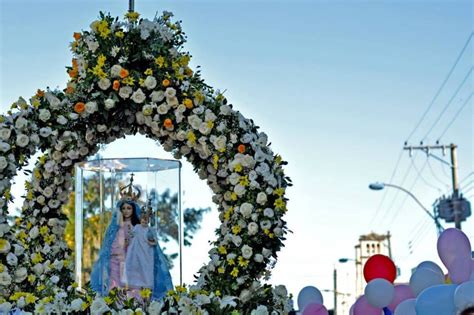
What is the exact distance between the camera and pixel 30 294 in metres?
7.94

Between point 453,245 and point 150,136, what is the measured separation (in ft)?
11.0

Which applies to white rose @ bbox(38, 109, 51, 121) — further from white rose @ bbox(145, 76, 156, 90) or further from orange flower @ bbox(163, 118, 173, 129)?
orange flower @ bbox(163, 118, 173, 129)

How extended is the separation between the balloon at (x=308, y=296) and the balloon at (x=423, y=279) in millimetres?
1855

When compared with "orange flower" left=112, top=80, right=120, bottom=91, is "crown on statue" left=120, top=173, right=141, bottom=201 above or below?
below

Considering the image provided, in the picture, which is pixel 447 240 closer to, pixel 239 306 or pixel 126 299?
pixel 239 306

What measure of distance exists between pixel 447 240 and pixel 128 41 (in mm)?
3618

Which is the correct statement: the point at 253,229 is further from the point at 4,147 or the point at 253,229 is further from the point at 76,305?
the point at 4,147

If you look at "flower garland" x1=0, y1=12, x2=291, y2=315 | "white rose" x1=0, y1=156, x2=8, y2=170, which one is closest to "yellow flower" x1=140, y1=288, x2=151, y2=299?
"flower garland" x1=0, y1=12, x2=291, y2=315

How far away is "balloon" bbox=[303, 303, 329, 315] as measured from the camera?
28.3ft

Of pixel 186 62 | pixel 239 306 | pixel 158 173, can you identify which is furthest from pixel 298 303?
pixel 186 62

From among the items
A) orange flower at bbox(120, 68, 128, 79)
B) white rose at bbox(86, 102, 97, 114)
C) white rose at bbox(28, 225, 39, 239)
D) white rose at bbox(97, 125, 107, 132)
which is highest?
orange flower at bbox(120, 68, 128, 79)

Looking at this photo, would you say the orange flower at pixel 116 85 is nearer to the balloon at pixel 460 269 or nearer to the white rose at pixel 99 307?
the white rose at pixel 99 307

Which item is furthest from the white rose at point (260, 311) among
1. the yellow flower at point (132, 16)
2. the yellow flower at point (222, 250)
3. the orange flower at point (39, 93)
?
the yellow flower at point (132, 16)

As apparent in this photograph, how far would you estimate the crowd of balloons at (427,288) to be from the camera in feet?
18.2
